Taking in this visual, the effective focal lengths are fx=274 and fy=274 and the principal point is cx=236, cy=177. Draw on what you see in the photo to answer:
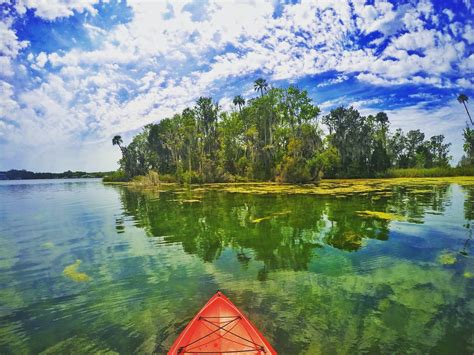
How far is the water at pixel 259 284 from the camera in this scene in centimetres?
551

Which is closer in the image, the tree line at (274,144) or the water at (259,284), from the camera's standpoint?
the water at (259,284)

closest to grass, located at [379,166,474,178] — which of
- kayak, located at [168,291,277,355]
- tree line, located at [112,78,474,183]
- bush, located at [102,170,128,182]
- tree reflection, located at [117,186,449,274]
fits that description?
tree line, located at [112,78,474,183]

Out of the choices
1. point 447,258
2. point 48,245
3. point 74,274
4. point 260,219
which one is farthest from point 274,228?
point 48,245

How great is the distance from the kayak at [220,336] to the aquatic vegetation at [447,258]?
7.78 metres

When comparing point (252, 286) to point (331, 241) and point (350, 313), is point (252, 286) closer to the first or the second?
point (350, 313)

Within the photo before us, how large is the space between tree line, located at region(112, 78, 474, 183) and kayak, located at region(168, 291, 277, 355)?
4165 cm

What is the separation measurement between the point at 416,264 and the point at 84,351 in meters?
9.61

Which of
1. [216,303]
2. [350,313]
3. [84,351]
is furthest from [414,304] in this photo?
[84,351]

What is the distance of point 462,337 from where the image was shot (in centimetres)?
523

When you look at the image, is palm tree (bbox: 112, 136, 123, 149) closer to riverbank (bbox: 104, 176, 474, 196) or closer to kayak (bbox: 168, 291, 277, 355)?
riverbank (bbox: 104, 176, 474, 196)

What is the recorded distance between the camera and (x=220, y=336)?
4809 millimetres

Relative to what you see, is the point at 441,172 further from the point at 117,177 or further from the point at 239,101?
the point at 117,177

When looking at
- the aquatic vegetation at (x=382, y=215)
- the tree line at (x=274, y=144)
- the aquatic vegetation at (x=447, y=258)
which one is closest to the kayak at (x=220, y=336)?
the aquatic vegetation at (x=447, y=258)

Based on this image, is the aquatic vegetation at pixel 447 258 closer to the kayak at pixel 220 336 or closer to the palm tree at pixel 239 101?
the kayak at pixel 220 336
